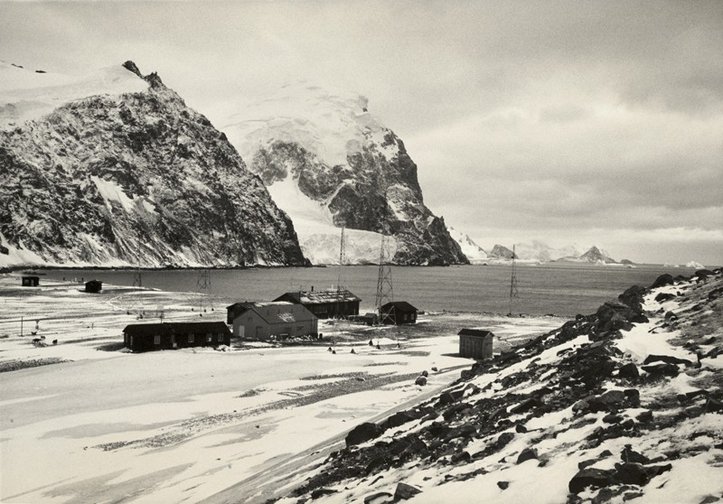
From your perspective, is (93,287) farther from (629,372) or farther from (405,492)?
(629,372)

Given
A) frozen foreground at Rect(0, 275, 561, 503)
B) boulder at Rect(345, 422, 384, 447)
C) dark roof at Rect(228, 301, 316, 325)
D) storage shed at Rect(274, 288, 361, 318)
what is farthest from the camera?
storage shed at Rect(274, 288, 361, 318)

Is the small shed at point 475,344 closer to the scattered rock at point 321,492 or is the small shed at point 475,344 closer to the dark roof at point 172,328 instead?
the dark roof at point 172,328

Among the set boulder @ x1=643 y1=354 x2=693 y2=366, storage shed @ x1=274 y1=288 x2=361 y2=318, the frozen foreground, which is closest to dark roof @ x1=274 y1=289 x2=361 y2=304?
storage shed @ x1=274 y1=288 x2=361 y2=318

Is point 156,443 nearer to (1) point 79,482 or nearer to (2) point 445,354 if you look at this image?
(1) point 79,482

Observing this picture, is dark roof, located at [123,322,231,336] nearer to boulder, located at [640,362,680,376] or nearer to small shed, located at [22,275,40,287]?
boulder, located at [640,362,680,376]

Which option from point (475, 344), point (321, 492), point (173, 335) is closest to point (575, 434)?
point (321, 492)

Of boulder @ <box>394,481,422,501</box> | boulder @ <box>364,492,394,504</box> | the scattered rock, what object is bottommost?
the scattered rock

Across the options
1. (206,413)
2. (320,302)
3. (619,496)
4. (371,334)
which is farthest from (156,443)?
(320,302)

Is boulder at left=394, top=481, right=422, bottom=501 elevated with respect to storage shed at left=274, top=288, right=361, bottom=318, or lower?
lower
